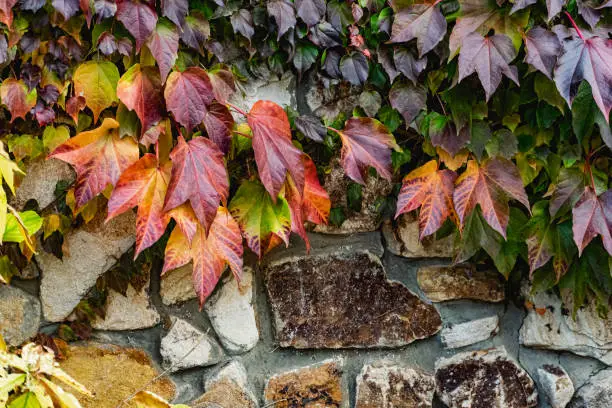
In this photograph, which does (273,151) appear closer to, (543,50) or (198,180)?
(198,180)

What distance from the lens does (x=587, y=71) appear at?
1143 mm

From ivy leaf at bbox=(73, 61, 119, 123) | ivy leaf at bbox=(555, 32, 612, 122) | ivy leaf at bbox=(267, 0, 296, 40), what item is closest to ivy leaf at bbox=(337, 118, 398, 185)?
ivy leaf at bbox=(267, 0, 296, 40)

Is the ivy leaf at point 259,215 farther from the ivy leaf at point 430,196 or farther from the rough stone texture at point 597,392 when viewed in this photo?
the rough stone texture at point 597,392

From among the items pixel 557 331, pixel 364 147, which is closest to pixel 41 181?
pixel 364 147

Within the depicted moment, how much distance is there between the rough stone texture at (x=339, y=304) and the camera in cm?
142

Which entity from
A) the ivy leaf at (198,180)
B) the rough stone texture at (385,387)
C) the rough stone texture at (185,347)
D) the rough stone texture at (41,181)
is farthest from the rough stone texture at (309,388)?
the rough stone texture at (41,181)

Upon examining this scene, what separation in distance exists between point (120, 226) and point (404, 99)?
643 mm

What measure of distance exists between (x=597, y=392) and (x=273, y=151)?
95cm

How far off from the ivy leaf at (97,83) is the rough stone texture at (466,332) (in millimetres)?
884

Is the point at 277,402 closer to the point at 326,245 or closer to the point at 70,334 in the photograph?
the point at 326,245

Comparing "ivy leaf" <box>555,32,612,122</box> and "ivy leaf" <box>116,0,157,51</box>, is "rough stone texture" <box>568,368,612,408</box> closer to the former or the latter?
"ivy leaf" <box>555,32,612,122</box>

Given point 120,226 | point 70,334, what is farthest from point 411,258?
point 70,334

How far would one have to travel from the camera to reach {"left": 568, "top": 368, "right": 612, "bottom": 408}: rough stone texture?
4.81ft

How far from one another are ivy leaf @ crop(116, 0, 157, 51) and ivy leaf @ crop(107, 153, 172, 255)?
0.21 metres
